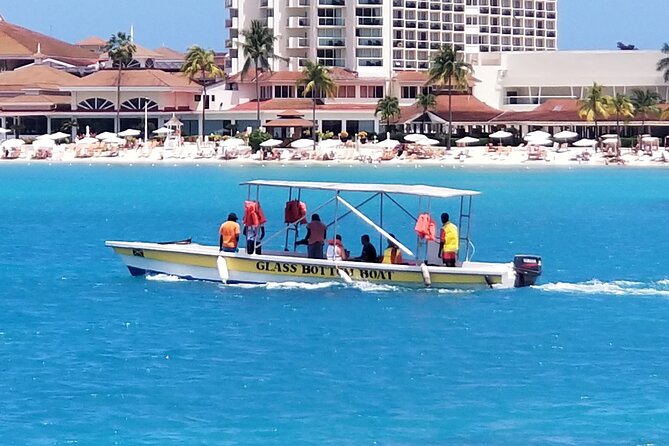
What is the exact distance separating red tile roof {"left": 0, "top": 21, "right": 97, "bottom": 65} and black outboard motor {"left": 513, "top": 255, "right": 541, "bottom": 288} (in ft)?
396

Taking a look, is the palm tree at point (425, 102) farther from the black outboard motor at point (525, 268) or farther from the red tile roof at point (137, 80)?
the black outboard motor at point (525, 268)

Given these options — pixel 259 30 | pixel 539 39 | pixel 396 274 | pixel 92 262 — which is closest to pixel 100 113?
pixel 259 30

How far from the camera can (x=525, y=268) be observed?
105ft

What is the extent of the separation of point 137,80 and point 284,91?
12.3 metres

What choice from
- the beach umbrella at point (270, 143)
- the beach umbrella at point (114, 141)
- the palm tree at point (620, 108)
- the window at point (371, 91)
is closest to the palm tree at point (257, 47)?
the window at point (371, 91)

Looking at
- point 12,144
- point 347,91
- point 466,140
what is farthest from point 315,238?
point 347,91

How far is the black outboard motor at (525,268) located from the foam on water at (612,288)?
1.22 metres

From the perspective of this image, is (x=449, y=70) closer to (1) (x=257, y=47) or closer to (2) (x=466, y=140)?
(2) (x=466, y=140)

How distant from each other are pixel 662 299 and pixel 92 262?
15891 mm

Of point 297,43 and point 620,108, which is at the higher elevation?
point 297,43

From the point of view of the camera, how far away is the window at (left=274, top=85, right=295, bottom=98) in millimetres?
125312

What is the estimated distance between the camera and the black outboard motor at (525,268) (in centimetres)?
3194

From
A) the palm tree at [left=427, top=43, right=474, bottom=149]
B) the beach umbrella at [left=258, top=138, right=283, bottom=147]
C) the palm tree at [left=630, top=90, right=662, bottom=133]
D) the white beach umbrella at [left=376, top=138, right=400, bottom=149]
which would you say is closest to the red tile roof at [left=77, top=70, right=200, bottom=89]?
the beach umbrella at [left=258, top=138, right=283, bottom=147]

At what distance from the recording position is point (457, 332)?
27703 mm
